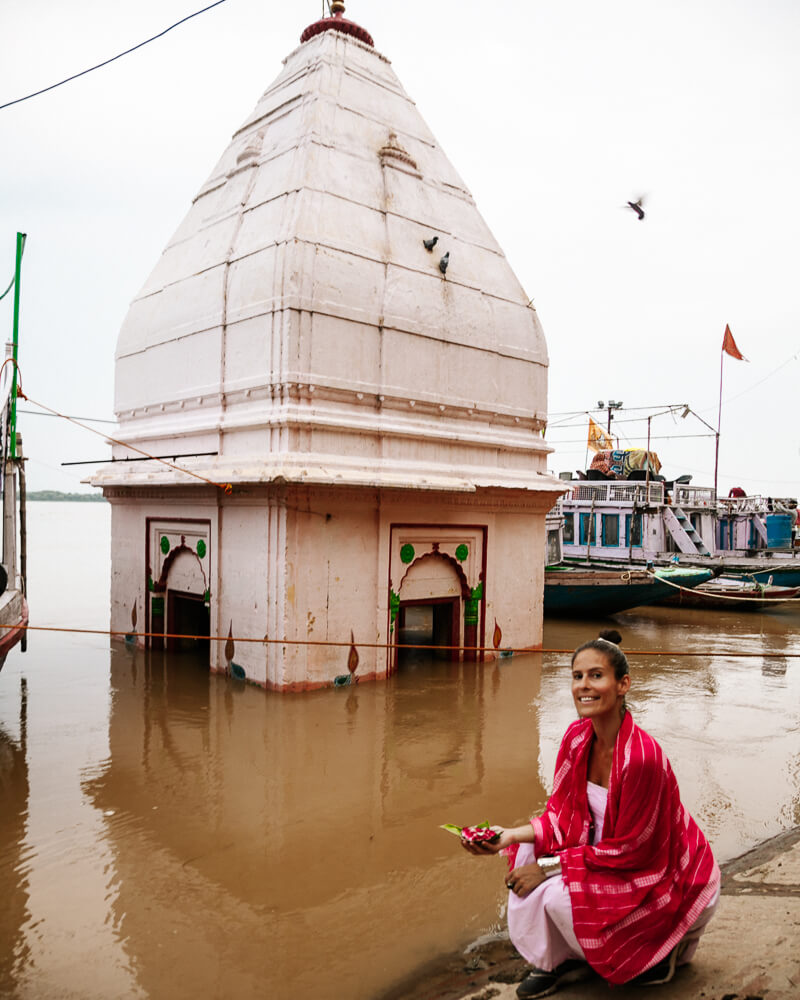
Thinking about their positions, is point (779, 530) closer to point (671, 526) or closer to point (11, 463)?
point (671, 526)

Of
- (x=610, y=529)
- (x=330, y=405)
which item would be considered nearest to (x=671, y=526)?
(x=610, y=529)

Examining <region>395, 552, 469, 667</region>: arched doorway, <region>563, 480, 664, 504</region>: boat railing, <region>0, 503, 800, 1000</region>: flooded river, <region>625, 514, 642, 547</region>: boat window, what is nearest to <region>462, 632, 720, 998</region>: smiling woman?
<region>0, 503, 800, 1000</region>: flooded river

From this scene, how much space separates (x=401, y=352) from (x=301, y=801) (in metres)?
6.18

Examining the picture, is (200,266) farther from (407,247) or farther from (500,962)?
(500,962)

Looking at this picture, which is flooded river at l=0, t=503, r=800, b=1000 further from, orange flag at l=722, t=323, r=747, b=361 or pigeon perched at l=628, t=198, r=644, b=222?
orange flag at l=722, t=323, r=747, b=361

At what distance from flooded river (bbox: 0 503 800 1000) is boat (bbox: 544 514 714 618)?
13.0 ft

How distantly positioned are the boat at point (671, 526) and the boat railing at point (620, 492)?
0.03 m

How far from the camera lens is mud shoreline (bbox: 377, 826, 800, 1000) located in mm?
2906

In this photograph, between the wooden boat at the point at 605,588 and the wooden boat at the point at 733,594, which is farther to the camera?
the wooden boat at the point at 733,594

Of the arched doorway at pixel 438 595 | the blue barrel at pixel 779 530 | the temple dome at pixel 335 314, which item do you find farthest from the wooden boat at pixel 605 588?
the blue barrel at pixel 779 530

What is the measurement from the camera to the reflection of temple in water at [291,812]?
157 inches

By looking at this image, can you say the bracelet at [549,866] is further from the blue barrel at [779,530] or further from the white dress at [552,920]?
the blue barrel at [779,530]

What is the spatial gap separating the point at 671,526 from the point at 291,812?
1740cm

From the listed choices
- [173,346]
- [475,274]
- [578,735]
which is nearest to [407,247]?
[475,274]
